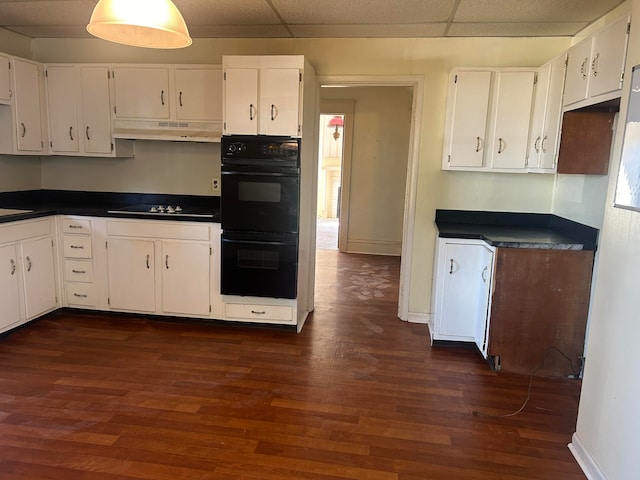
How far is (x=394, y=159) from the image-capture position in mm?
6449

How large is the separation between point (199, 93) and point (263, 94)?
0.65 meters

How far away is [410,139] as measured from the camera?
3.71m

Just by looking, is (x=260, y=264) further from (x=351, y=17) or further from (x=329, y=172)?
(x=329, y=172)

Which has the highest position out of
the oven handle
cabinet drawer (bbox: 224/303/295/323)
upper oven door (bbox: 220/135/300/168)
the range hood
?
the range hood

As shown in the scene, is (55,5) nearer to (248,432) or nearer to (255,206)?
(255,206)

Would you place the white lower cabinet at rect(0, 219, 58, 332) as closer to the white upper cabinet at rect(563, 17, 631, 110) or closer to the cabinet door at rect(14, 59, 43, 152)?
the cabinet door at rect(14, 59, 43, 152)

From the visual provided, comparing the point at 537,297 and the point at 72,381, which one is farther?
the point at 537,297

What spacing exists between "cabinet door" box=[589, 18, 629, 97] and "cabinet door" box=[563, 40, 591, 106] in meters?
0.07

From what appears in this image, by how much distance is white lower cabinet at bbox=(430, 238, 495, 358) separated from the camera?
315cm

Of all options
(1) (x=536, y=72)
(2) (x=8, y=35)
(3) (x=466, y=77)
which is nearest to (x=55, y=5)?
(2) (x=8, y=35)

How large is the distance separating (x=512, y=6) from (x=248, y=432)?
9.77 feet

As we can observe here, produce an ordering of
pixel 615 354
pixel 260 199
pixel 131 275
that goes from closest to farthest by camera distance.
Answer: pixel 615 354 → pixel 260 199 → pixel 131 275

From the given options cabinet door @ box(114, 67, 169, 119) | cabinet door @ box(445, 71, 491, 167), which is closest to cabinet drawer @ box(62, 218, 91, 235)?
cabinet door @ box(114, 67, 169, 119)

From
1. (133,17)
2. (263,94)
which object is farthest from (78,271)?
(133,17)
